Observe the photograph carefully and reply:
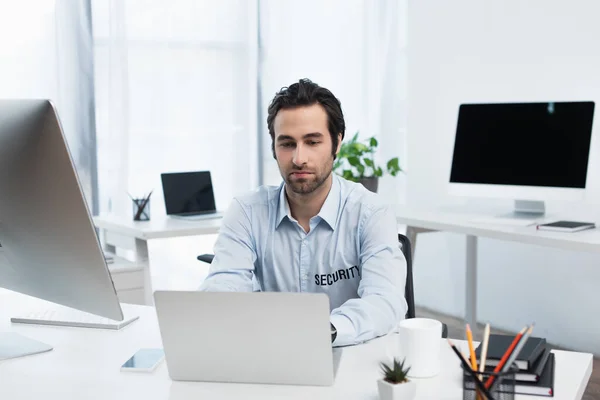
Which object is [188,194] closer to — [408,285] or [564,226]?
[564,226]

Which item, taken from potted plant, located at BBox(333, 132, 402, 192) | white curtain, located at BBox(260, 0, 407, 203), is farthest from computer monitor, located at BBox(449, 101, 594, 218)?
white curtain, located at BBox(260, 0, 407, 203)

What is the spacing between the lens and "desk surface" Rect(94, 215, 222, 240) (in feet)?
10.5

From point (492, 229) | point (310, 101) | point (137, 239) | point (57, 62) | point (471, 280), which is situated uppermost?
point (57, 62)

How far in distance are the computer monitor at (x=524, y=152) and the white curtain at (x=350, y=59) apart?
131cm

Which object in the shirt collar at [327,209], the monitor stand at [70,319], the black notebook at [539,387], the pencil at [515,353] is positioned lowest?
the monitor stand at [70,319]

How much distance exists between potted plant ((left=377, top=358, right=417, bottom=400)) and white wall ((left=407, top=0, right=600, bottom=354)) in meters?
2.72

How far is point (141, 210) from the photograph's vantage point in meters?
3.55

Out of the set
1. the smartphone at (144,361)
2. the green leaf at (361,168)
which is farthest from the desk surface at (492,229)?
the smartphone at (144,361)

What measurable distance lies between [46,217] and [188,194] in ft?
8.15

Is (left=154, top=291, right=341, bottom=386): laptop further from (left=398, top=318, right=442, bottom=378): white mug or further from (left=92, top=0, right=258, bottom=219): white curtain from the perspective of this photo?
(left=92, top=0, right=258, bottom=219): white curtain

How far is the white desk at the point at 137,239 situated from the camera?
9.82ft

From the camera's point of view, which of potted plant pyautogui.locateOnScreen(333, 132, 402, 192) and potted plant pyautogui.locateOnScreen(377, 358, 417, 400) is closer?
potted plant pyautogui.locateOnScreen(377, 358, 417, 400)

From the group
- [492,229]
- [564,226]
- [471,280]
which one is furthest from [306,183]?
[471,280]

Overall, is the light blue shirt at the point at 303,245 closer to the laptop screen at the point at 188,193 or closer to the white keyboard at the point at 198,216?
the white keyboard at the point at 198,216
